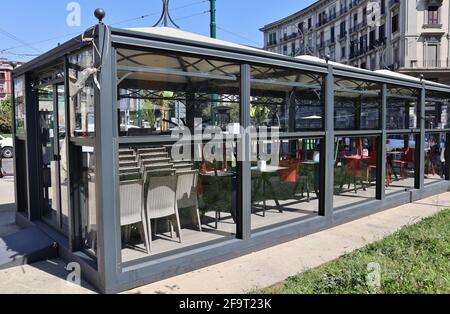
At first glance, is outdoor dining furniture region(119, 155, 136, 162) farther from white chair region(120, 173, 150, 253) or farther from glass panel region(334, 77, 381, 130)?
glass panel region(334, 77, 381, 130)

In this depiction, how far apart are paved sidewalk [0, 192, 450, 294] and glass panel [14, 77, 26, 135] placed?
93.0 inches

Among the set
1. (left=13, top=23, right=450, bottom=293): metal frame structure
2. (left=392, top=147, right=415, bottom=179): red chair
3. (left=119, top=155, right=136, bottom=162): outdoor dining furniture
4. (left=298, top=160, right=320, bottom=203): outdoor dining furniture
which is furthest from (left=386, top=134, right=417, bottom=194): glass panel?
(left=119, top=155, right=136, bottom=162): outdoor dining furniture

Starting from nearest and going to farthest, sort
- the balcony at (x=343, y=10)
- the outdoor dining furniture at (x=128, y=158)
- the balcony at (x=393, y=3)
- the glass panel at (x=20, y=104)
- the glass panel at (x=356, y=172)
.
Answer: the outdoor dining furniture at (x=128, y=158)
the glass panel at (x=20, y=104)
the glass panel at (x=356, y=172)
the balcony at (x=393, y=3)
the balcony at (x=343, y=10)

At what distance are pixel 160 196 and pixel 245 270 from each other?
1.28 metres

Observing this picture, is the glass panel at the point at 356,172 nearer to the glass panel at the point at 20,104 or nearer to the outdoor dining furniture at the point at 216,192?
the outdoor dining furniture at the point at 216,192

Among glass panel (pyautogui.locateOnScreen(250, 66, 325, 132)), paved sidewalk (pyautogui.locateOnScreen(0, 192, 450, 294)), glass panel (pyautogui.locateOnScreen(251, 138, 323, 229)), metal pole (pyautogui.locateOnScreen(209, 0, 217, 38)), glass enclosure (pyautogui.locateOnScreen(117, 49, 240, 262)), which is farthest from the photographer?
metal pole (pyautogui.locateOnScreen(209, 0, 217, 38))

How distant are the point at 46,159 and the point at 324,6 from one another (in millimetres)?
57871

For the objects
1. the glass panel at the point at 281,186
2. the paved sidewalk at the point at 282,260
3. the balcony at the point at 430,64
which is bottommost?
the paved sidewalk at the point at 282,260

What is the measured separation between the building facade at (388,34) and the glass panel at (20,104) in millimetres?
25687

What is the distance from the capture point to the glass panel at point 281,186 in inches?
247

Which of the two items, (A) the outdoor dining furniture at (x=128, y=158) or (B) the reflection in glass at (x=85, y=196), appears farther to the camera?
(A) the outdoor dining furniture at (x=128, y=158)

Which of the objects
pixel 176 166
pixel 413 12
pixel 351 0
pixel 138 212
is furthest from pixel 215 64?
pixel 351 0

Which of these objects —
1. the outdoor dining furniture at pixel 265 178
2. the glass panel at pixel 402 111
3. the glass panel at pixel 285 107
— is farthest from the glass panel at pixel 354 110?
the outdoor dining furniture at pixel 265 178

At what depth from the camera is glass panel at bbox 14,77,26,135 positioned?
5840 mm
